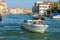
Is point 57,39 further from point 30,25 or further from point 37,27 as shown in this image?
point 30,25

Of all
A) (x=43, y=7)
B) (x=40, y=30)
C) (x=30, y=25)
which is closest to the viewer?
(x=40, y=30)

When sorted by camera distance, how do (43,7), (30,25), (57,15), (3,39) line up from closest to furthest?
1. (3,39)
2. (30,25)
3. (57,15)
4. (43,7)

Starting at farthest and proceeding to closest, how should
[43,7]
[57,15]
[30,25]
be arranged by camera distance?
[43,7] → [57,15] → [30,25]

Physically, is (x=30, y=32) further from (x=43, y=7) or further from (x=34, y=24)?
(x=43, y=7)

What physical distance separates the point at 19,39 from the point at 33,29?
24.0 ft

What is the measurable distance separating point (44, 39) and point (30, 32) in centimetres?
757

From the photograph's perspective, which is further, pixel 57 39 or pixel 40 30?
pixel 40 30

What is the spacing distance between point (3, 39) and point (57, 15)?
262 ft

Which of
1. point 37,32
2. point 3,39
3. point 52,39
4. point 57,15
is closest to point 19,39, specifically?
point 3,39

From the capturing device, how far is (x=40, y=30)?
126 ft

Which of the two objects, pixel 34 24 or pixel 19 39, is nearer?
pixel 19 39

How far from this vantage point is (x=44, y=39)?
33281 mm

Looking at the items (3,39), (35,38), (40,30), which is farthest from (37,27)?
(3,39)

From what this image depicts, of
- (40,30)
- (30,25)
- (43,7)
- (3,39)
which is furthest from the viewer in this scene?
(43,7)
